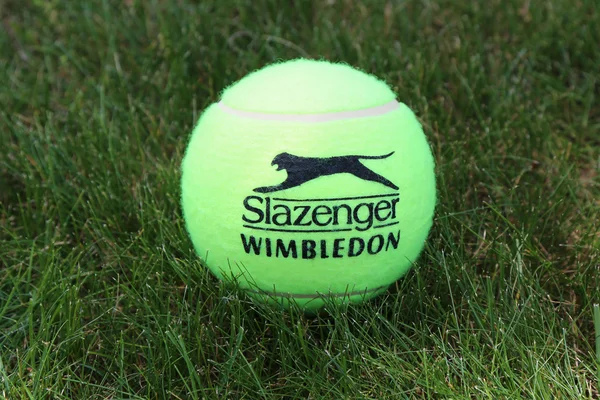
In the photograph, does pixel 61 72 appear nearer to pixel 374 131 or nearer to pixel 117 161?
pixel 117 161

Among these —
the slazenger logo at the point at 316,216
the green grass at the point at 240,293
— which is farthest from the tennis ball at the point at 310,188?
the green grass at the point at 240,293

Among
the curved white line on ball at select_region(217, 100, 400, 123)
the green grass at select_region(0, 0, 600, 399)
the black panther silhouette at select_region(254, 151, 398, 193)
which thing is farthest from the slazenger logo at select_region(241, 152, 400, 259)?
the green grass at select_region(0, 0, 600, 399)

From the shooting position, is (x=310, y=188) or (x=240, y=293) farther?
(x=240, y=293)

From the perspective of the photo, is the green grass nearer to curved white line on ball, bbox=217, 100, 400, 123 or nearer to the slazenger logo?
the slazenger logo

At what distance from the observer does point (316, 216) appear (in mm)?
1991

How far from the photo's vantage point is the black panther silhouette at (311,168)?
2.00 meters

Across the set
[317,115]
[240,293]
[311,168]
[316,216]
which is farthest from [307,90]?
[240,293]

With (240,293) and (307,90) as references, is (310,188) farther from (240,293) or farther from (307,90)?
(240,293)

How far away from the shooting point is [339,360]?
2039mm

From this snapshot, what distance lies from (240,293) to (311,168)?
51 centimetres

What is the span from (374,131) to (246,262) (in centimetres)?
58

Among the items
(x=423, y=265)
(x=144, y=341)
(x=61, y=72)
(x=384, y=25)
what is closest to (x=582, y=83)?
(x=384, y=25)

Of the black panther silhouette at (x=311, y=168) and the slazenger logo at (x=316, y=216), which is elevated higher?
the black panther silhouette at (x=311, y=168)

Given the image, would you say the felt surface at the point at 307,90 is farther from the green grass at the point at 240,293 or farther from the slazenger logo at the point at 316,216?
the green grass at the point at 240,293
